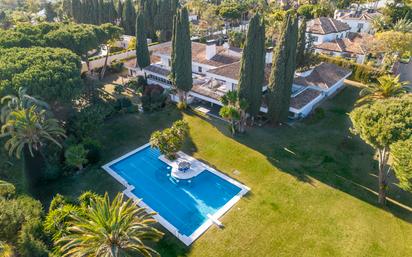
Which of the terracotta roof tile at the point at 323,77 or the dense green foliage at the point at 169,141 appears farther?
the terracotta roof tile at the point at 323,77

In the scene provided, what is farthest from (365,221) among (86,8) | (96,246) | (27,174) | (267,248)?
(86,8)

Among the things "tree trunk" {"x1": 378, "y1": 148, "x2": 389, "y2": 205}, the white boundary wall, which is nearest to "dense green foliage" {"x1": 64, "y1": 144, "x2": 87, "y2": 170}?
"tree trunk" {"x1": 378, "y1": 148, "x2": 389, "y2": 205}

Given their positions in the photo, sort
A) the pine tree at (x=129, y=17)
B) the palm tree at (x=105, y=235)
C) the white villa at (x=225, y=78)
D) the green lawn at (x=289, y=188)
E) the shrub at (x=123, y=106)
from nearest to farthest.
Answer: the palm tree at (x=105, y=235) < the green lawn at (x=289, y=188) < the white villa at (x=225, y=78) < the shrub at (x=123, y=106) < the pine tree at (x=129, y=17)

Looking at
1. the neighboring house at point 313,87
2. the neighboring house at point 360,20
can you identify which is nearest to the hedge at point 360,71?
the neighboring house at point 313,87

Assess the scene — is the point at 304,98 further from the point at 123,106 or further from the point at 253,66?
the point at 123,106

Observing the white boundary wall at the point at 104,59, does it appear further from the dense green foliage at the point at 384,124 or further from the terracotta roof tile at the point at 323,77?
the dense green foliage at the point at 384,124

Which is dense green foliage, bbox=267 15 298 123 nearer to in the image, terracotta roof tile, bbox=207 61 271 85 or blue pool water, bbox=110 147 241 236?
terracotta roof tile, bbox=207 61 271 85

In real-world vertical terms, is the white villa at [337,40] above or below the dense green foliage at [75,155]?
above
